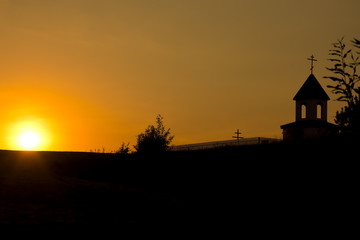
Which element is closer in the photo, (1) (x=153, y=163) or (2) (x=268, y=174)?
(2) (x=268, y=174)

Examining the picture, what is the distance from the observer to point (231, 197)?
930 inches

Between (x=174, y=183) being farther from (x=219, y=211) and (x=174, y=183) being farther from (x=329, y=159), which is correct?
(x=329, y=159)

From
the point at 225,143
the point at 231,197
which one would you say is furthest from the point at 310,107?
the point at 231,197

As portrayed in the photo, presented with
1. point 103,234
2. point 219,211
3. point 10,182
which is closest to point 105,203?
point 219,211

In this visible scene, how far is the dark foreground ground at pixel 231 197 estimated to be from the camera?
17734mm

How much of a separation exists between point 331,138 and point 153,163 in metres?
15.5

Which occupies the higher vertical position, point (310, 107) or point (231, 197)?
point (310, 107)

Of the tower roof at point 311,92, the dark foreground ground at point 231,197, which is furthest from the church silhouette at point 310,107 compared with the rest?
the dark foreground ground at point 231,197

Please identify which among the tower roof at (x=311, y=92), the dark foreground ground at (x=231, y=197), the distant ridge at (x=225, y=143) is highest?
the tower roof at (x=311, y=92)

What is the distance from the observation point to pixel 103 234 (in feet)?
52.9

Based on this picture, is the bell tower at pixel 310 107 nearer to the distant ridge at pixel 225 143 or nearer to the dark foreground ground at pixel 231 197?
the distant ridge at pixel 225 143

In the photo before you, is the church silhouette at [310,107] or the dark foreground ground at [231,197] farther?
the church silhouette at [310,107]

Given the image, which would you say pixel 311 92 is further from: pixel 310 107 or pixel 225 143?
pixel 225 143

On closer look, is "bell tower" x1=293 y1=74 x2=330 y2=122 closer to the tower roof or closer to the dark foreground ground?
the tower roof
